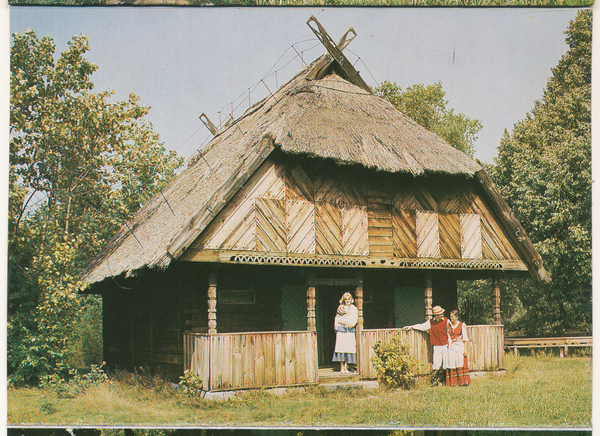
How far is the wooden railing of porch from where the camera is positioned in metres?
Result: 12.0

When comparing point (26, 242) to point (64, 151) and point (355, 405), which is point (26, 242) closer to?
point (64, 151)

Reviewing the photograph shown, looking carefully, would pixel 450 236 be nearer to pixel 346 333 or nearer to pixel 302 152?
pixel 346 333

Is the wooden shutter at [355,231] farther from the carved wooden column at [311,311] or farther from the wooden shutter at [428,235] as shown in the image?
the wooden shutter at [428,235]

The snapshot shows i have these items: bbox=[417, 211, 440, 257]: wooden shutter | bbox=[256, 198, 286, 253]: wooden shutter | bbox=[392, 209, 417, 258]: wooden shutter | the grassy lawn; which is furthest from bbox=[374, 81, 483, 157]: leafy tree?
the grassy lawn

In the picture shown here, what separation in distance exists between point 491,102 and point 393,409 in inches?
230

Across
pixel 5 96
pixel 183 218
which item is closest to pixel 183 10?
pixel 5 96

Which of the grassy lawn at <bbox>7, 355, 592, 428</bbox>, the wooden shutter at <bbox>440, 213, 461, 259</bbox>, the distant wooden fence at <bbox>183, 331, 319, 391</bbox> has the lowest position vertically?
the grassy lawn at <bbox>7, 355, 592, 428</bbox>

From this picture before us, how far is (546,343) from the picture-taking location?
52.7ft

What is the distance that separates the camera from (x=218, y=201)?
10.7m

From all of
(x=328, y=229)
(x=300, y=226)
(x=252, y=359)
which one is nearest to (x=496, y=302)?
(x=328, y=229)

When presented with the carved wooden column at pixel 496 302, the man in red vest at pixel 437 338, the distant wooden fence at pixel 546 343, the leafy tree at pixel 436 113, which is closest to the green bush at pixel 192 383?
the man in red vest at pixel 437 338

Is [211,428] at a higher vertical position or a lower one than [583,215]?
lower

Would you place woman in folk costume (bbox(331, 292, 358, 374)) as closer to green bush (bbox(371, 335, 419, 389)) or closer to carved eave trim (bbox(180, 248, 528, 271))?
green bush (bbox(371, 335, 419, 389))

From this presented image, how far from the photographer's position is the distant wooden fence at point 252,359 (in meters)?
10.5
